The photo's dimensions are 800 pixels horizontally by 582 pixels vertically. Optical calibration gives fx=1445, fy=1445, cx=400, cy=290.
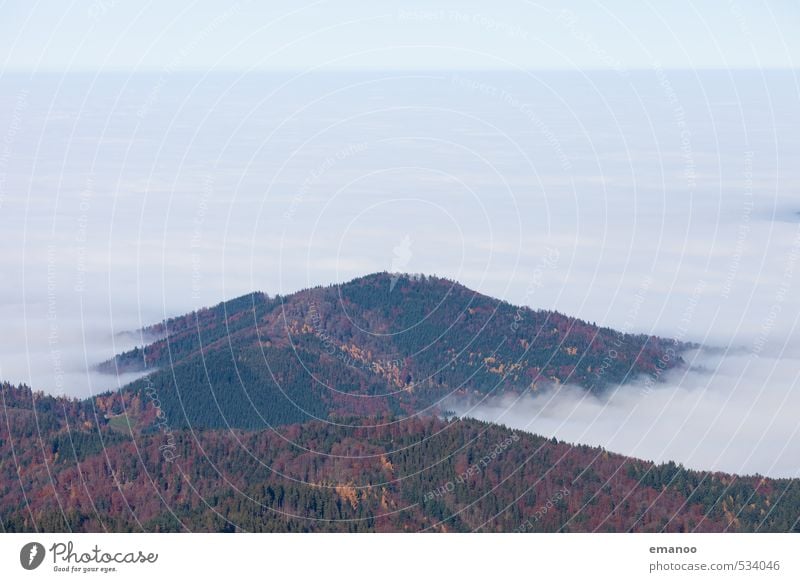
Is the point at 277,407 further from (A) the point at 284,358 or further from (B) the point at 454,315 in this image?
(B) the point at 454,315

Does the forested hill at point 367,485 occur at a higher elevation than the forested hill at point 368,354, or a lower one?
lower

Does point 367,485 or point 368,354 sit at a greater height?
point 368,354

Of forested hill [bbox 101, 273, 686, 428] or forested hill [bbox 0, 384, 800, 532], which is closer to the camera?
forested hill [bbox 0, 384, 800, 532]

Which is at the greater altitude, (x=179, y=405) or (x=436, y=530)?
A: (x=179, y=405)
